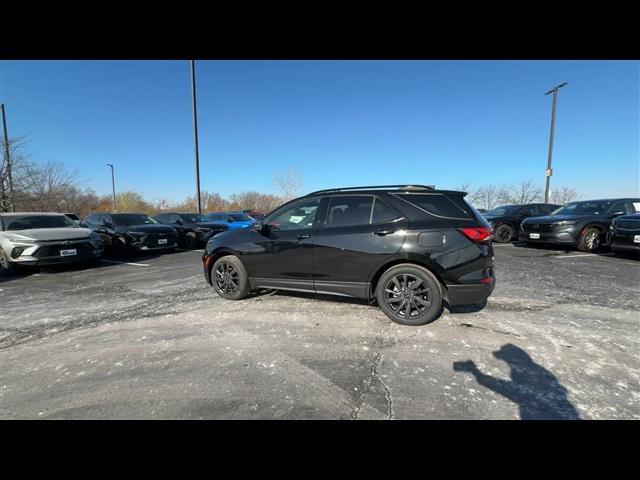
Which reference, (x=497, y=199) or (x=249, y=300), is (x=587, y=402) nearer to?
(x=249, y=300)

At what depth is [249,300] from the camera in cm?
448

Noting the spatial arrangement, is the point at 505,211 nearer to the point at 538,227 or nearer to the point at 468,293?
the point at 538,227

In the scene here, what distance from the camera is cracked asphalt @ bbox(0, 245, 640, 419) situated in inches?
80.5

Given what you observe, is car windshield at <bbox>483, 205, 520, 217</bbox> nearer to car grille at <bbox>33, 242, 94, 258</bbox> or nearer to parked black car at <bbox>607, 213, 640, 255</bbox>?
parked black car at <bbox>607, 213, 640, 255</bbox>

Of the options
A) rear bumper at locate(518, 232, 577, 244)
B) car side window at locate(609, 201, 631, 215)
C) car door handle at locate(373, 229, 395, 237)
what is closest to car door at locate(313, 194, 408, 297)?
car door handle at locate(373, 229, 395, 237)

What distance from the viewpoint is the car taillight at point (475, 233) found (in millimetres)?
3295

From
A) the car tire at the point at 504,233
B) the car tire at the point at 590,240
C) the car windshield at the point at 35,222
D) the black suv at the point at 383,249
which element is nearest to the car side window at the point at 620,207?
the car tire at the point at 590,240

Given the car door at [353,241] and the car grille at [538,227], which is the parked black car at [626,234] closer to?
the car grille at [538,227]

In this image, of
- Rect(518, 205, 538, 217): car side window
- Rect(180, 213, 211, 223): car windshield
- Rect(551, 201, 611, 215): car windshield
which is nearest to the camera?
Rect(551, 201, 611, 215): car windshield

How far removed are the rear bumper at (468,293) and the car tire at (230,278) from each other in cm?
295

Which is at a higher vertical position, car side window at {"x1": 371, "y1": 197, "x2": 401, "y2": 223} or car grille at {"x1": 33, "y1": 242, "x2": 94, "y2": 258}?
car side window at {"x1": 371, "y1": 197, "x2": 401, "y2": 223}

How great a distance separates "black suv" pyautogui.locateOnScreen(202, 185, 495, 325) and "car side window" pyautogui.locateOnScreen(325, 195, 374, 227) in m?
0.01
